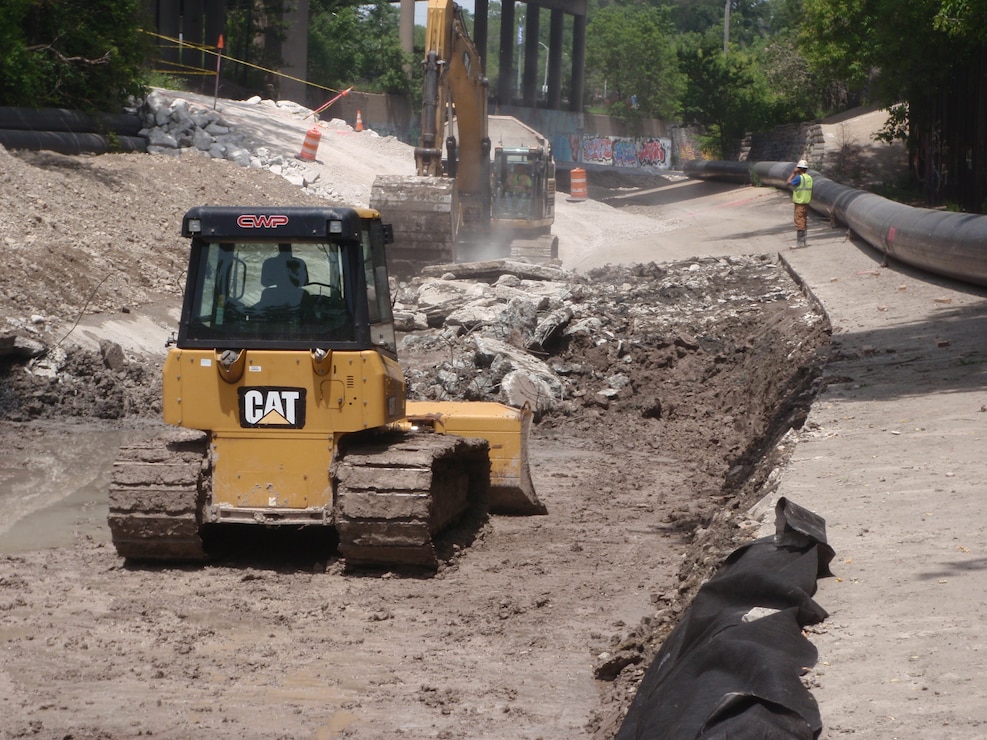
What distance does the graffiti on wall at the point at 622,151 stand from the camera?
232ft

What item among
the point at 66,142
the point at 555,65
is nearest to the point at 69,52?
the point at 66,142

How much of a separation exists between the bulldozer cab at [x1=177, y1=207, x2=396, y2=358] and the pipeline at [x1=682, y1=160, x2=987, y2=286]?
10.6 m

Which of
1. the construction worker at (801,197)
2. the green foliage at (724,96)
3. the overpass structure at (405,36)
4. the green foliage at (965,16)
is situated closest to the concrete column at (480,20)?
the overpass structure at (405,36)

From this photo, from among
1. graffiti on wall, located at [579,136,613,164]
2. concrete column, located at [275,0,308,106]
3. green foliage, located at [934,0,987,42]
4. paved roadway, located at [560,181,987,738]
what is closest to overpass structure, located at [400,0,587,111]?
graffiti on wall, located at [579,136,613,164]

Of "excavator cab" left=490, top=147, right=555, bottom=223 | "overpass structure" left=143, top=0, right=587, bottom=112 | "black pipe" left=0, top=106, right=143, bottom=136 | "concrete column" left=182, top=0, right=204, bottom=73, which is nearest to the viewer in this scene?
"black pipe" left=0, top=106, right=143, bottom=136

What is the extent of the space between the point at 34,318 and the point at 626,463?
25.8 feet

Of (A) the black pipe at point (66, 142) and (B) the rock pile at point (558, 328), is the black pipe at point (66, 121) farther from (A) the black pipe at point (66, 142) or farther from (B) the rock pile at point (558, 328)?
(B) the rock pile at point (558, 328)

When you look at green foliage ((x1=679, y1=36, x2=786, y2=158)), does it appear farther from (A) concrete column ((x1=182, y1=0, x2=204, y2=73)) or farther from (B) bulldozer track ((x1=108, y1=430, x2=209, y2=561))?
(B) bulldozer track ((x1=108, y1=430, x2=209, y2=561))

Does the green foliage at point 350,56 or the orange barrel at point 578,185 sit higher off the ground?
the green foliage at point 350,56

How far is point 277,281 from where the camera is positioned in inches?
325

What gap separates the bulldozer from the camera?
26.2 ft

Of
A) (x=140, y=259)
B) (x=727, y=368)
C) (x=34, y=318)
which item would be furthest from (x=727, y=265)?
(x=34, y=318)

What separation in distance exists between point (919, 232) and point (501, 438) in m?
10.8

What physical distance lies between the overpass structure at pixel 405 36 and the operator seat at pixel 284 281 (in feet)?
108
